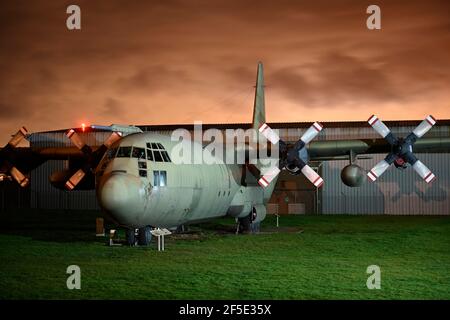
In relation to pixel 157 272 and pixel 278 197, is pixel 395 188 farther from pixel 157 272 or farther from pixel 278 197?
pixel 157 272


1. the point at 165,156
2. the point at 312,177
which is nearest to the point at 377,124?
the point at 312,177

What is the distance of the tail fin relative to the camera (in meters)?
30.9

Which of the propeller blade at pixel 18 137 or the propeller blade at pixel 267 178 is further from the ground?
the propeller blade at pixel 18 137

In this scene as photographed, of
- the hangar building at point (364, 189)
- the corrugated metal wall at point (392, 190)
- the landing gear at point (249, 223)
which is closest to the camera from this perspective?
the landing gear at point (249, 223)

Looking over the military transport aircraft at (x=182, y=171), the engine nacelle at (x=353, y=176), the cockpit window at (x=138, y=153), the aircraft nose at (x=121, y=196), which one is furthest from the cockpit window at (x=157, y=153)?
the engine nacelle at (x=353, y=176)

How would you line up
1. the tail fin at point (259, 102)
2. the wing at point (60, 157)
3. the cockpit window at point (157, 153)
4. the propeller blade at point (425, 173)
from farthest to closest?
1. the tail fin at point (259, 102)
2. the propeller blade at point (425, 173)
3. the wing at point (60, 157)
4. the cockpit window at point (157, 153)

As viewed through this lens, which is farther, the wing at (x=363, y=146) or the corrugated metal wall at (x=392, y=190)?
the corrugated metal wall at (x=392, y=190)

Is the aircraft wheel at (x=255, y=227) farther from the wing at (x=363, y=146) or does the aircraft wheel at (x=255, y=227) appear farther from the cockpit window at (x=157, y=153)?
the cockpit window at (x=157, y=153)

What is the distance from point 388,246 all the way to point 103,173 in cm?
1145

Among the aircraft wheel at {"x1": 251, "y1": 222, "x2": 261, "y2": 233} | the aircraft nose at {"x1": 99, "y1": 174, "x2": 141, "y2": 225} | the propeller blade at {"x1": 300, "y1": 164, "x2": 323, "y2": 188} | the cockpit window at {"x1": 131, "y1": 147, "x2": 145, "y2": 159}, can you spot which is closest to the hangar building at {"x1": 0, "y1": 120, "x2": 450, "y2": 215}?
the aircraft wheel at {"x1": 251, "y1": 222, "x2": 261, "y2": 233}

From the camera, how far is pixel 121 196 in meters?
16.1

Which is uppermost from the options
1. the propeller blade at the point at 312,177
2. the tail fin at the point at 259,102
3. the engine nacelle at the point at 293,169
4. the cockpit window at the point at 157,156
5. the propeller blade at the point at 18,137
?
the tail fin at the point at 259,102

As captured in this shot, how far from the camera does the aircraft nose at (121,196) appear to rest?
1608 centimetres

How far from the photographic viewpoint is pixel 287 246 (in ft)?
68.4
